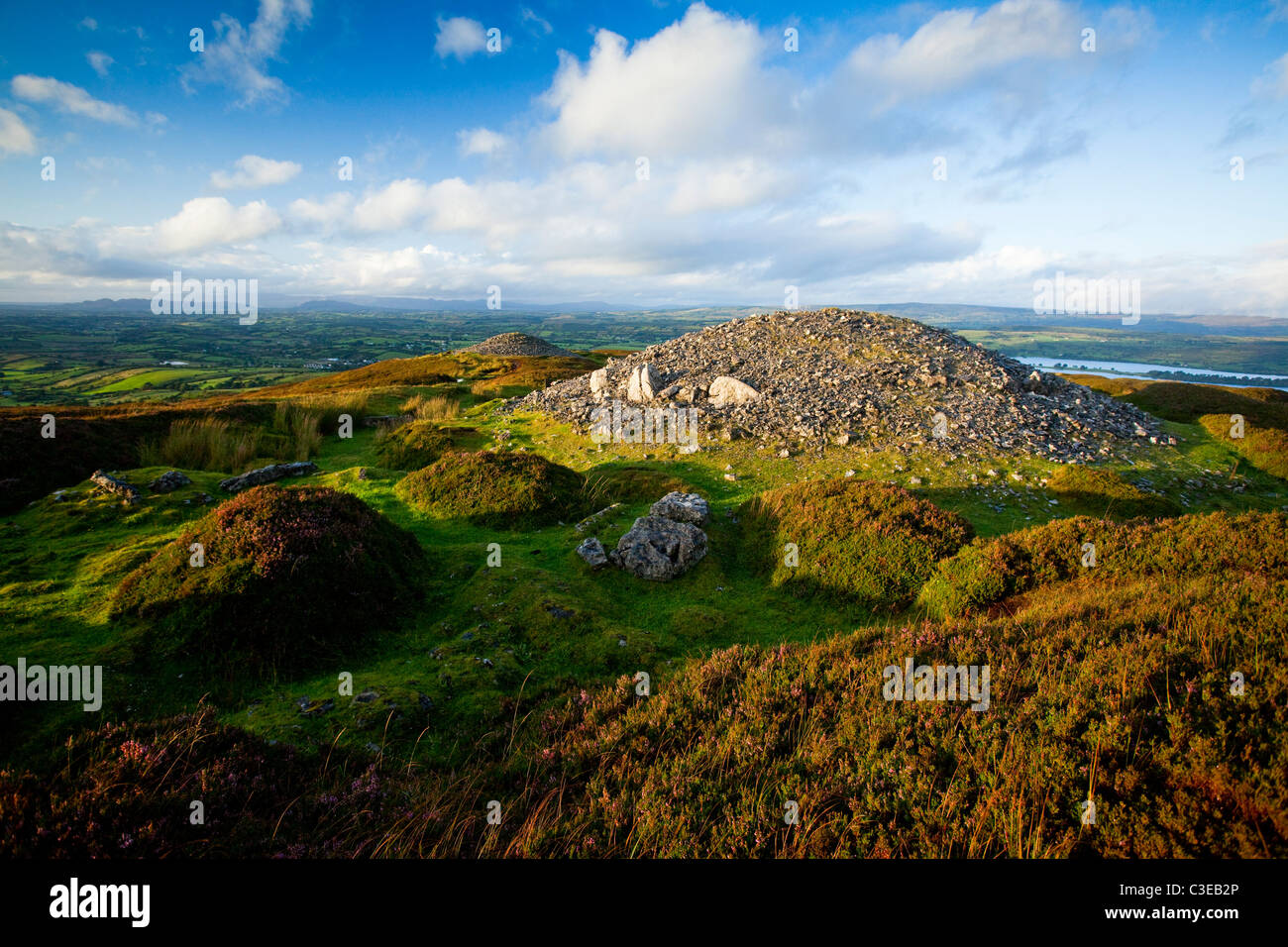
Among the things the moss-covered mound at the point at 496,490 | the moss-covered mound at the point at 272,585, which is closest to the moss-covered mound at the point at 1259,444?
the moss-covered mound at the point at 496,490

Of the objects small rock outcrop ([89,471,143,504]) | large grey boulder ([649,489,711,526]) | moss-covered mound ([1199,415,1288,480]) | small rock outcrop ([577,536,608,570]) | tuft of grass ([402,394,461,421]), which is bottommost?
small rock outcrop ([577,536,608,570])

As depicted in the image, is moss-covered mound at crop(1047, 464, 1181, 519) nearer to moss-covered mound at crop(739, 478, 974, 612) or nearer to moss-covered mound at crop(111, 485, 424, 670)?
moss-covered mound at crop(739, 478, 974, 612)

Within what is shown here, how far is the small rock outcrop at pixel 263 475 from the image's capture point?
45.9 feet

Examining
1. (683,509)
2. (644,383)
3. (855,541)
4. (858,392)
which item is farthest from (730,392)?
(855,541)

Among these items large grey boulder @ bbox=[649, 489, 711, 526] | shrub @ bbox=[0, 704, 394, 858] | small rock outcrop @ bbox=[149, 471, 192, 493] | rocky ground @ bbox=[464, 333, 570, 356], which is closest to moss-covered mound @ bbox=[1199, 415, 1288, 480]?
large grey boulder @ bbox=[649, 489, 711, 526]

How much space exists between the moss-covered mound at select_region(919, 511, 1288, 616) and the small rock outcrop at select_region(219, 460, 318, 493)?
56.6 ft

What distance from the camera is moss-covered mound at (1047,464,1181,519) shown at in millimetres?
14609

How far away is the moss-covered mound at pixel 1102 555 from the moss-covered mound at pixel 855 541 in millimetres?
603

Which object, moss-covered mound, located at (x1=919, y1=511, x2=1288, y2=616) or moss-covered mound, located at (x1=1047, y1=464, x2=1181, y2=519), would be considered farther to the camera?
moss-covered mound, located at (x1=1047, y1=464, x2=1181, y2=519)

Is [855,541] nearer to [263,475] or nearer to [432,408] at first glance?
[263,475]

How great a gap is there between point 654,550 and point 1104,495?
45.5 feet

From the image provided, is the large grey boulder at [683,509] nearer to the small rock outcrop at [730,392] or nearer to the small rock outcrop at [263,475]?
the small rock outcrop at [730,392]
